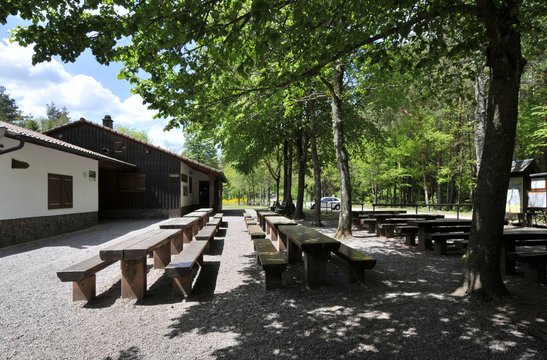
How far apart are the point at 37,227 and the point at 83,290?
7152 mm

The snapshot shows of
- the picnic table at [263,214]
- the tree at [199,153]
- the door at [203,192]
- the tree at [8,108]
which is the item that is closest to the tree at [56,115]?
the tree at [8,108]

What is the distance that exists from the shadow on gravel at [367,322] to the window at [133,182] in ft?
46.0

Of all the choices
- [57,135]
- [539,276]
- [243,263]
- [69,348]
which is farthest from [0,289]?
[57,135]

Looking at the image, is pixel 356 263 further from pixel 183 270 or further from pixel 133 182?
pixel 133 182

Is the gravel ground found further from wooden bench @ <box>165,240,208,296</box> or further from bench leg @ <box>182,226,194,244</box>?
bench leg @ <box>182,226,194,244</box>

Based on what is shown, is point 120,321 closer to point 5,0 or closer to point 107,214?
point 5,0

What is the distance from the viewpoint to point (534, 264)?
4258mm

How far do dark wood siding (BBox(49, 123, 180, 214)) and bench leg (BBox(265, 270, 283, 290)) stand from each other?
13.6 meters

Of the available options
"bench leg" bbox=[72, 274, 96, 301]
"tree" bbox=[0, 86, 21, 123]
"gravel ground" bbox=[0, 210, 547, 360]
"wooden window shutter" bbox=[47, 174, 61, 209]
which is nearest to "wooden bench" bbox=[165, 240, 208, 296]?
"gravel ground" bbox=[0, 210, 547, 360]

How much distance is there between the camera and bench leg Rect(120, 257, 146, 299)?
3.83m

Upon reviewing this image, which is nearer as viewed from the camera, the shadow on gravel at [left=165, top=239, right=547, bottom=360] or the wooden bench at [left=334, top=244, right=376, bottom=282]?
the shadow on gravel at [left=165, top=239, right=547, bottom=360]

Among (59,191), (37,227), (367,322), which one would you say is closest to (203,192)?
(59,191)

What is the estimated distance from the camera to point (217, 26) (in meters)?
3.98

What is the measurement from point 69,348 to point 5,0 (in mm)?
3554
